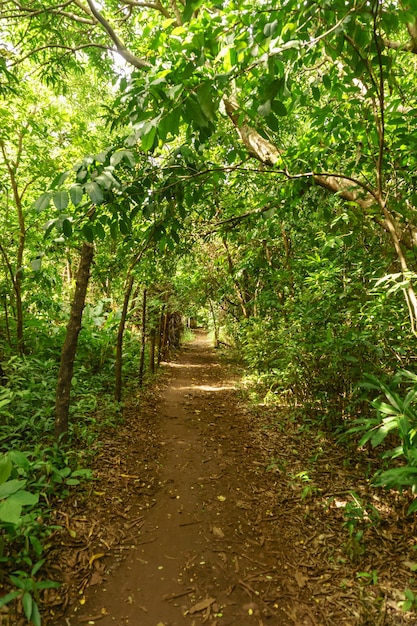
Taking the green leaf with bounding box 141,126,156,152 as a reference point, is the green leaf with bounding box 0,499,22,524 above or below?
below

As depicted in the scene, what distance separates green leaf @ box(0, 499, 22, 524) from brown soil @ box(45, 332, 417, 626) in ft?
2.84

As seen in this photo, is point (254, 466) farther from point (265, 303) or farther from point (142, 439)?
point (265, 303)

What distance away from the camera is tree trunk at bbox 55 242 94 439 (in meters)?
4.01

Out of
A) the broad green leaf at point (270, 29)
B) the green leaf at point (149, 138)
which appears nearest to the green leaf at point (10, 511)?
the green leaf at point (149, 138)

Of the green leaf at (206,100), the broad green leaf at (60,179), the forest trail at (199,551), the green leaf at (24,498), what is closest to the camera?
the green leaf at (206,100)

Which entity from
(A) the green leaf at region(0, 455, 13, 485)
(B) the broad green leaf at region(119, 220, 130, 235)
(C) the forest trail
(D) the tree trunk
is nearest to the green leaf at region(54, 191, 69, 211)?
(B) the broad green leaf at region(119, 220, 130, 235)

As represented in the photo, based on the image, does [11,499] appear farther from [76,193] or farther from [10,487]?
[76,193]

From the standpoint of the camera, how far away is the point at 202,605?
98.3 inches

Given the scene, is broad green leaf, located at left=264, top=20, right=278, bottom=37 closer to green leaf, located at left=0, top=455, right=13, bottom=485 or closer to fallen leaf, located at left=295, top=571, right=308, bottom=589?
green leaf, located at left=0, top=455, right=13, bottom=485

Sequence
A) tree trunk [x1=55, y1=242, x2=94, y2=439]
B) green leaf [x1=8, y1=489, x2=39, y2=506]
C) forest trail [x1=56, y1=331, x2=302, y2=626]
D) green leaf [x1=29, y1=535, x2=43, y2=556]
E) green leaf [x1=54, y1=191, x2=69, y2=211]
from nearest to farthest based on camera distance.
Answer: green leaf [x1=54, y1=191, x2=69, y2=211]
green leaf [x1=8, y1=489, x2=39, y2=506]
forest trail [x1=56, y1=331, x2=302, y2=626]
green leaf [x1=29, y1=535, x2=43, y2=556]
tree trunk [x1=55, y1=242, x2=94, y2=439]

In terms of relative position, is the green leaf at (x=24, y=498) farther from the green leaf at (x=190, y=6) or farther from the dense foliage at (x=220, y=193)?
the green leaf at (x=190, y=6)

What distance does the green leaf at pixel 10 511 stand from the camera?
7.00ft

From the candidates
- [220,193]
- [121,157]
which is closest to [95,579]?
[121,157]

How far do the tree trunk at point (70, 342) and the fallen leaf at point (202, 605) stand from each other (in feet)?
7.96
